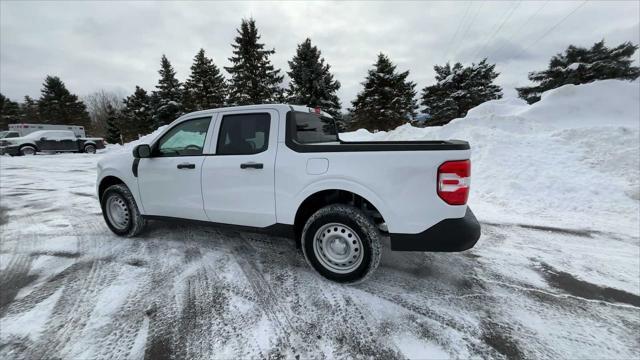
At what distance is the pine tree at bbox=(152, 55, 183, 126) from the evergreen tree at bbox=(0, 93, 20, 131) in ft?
139

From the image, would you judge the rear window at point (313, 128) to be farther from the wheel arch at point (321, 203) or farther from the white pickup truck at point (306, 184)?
the wheel arch at point (321, 203)

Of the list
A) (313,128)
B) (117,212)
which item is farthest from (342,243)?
(117,212)

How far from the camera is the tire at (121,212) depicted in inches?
→ 164

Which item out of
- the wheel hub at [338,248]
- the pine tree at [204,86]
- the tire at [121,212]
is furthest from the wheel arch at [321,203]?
the pine tree at [204,86]

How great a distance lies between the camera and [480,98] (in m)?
33.7

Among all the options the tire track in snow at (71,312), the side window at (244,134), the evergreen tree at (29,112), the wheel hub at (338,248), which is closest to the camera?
the tire track in snow at (71,312)

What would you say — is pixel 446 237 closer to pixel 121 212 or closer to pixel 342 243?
pixel 342 243

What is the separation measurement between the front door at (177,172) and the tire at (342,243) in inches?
63.2

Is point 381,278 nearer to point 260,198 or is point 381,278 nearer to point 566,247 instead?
point 260,198

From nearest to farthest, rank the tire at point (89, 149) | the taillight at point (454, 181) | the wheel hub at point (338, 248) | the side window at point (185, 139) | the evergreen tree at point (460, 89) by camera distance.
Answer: the taillight at point (454, 181), the wheel hub at point (338, 248), the side window at point (185, 139), the tire at point (89, 149), the evergreen tree at point (460, 89)

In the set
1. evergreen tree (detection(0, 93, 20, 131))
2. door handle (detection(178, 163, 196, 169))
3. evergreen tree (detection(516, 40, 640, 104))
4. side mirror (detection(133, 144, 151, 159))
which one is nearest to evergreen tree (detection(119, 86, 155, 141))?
evergreen tree (detection(0, 93, 20, 131))

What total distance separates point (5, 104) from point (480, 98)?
274 ft

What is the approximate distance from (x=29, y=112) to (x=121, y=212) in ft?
260

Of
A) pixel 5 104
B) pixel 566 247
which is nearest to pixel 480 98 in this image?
pixel 566 247
